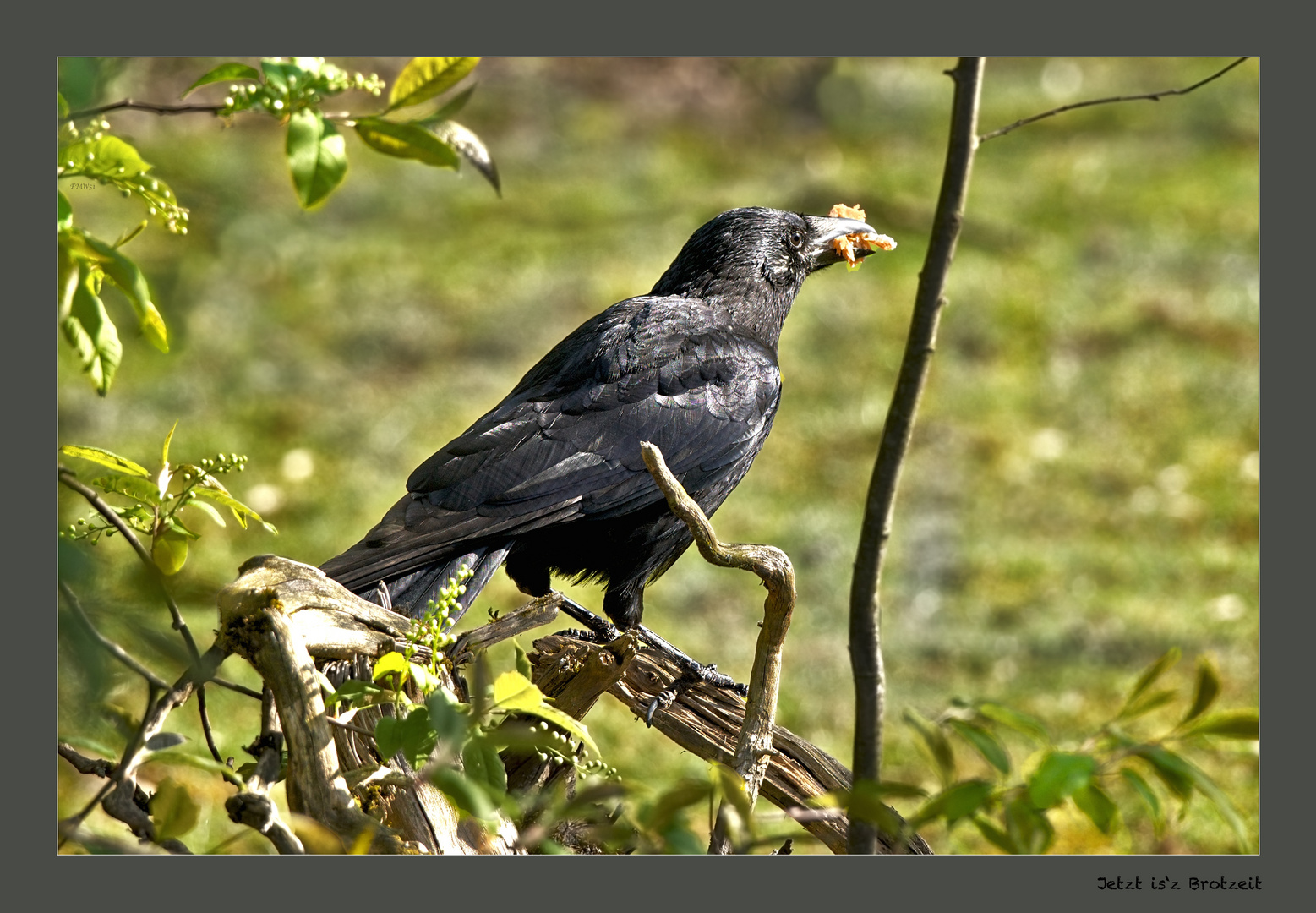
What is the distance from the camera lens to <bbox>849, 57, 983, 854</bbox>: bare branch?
2281 millimetres

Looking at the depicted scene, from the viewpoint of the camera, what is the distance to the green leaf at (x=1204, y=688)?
4.72 ft

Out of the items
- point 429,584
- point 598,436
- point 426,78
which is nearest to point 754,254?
point 598,436

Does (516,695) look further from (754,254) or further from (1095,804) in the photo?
(754,254)

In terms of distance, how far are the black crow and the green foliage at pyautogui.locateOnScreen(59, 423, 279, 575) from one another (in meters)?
0.35

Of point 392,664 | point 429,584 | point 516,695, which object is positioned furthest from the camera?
point 429,584

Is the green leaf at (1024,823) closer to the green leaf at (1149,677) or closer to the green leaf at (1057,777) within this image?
the green leaf at (1057,777)

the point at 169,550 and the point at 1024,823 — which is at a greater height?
the point at 169,550

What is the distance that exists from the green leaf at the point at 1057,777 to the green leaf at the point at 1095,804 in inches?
1.2

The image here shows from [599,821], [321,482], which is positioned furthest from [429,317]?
[599,821]

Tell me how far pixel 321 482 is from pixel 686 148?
11.7 ft

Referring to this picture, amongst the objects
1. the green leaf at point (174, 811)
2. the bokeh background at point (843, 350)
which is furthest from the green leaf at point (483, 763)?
the bokeh background at point (843, 350)

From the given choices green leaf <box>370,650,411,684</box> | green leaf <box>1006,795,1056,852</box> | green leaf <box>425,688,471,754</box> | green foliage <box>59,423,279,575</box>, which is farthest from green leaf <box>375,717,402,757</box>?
green leaf <box>1006,795,1056,852</box>

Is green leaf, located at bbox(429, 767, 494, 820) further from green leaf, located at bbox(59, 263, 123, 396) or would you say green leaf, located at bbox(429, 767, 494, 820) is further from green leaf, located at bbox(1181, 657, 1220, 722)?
green leaf, located at bbox(1181, 657, 1220, 722)

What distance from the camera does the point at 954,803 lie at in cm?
145
